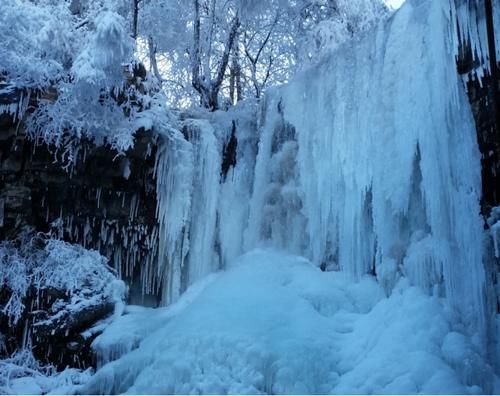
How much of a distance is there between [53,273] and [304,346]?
368cm

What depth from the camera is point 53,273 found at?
735 cm

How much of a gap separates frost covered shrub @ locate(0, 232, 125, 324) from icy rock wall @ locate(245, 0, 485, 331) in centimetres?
201

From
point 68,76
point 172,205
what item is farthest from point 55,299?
point 68,76

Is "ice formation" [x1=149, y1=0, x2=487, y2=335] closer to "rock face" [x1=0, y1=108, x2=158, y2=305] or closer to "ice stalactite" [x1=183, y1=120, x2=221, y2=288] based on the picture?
"ice stalactite" [x1=183, y1=120, x2=221, y2=288]

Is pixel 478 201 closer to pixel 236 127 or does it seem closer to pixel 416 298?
pixel 416 298

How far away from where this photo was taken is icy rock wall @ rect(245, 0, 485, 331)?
5344 mm

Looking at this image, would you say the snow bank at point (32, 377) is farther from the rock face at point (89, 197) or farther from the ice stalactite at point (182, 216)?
the ice stalactite at point (182, 216)

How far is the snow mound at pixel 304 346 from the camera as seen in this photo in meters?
4.72

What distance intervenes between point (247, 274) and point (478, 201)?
272 cm

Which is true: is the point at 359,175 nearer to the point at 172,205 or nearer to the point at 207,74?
the point at 172,205

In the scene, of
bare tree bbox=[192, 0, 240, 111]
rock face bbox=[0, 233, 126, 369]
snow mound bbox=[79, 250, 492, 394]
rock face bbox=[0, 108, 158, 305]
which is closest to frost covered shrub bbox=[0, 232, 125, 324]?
rock face bbox=[0, 233, 126, 369]

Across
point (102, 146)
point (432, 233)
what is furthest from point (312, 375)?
point (102, 146)

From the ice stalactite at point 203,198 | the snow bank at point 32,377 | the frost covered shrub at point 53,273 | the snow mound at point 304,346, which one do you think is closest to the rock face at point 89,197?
the frost covered shrub at point 53,273

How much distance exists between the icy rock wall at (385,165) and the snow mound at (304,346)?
36 centimetres
